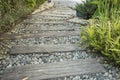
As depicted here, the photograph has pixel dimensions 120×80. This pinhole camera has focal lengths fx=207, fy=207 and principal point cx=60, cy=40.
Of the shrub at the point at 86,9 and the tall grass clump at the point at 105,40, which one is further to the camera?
the shrub at the point at 86,9

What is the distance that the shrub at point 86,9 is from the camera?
179 inches

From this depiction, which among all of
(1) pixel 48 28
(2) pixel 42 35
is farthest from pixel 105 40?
(1) pixel 48 28

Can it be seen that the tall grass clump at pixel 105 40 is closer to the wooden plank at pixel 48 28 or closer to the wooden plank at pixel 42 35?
the wooden plank at pixel 42 35

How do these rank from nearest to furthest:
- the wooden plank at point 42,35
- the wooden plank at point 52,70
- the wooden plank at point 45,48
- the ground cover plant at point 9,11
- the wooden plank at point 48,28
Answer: the wooden plank at point 52,70
the wooden plank at point 45,48
the ground cover plant at point 9,11
the wooden plank at point 42,35
the wooden plank at point 48,28

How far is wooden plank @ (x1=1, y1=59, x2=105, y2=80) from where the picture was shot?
2.02 metres

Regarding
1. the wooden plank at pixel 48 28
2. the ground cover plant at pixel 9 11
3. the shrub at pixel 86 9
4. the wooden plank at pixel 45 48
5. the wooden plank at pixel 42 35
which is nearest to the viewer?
the wooden plank at pixel 45 48

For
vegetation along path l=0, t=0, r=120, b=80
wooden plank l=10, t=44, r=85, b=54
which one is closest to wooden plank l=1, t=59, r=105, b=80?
vegetation along path l=0, t=0, r=120, b=80

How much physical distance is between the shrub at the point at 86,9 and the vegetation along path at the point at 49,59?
103 cm

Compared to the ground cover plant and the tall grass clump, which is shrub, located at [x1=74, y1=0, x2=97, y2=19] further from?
the tall grass clump

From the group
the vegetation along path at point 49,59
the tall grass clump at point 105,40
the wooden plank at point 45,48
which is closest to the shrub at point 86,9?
the vegetation along path at point 49,59

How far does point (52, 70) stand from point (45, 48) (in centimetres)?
68

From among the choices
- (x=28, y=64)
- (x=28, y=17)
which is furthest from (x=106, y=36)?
(x=28, y=17)

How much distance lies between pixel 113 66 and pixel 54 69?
68 centimetres

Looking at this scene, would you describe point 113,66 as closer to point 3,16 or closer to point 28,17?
point 3,16
